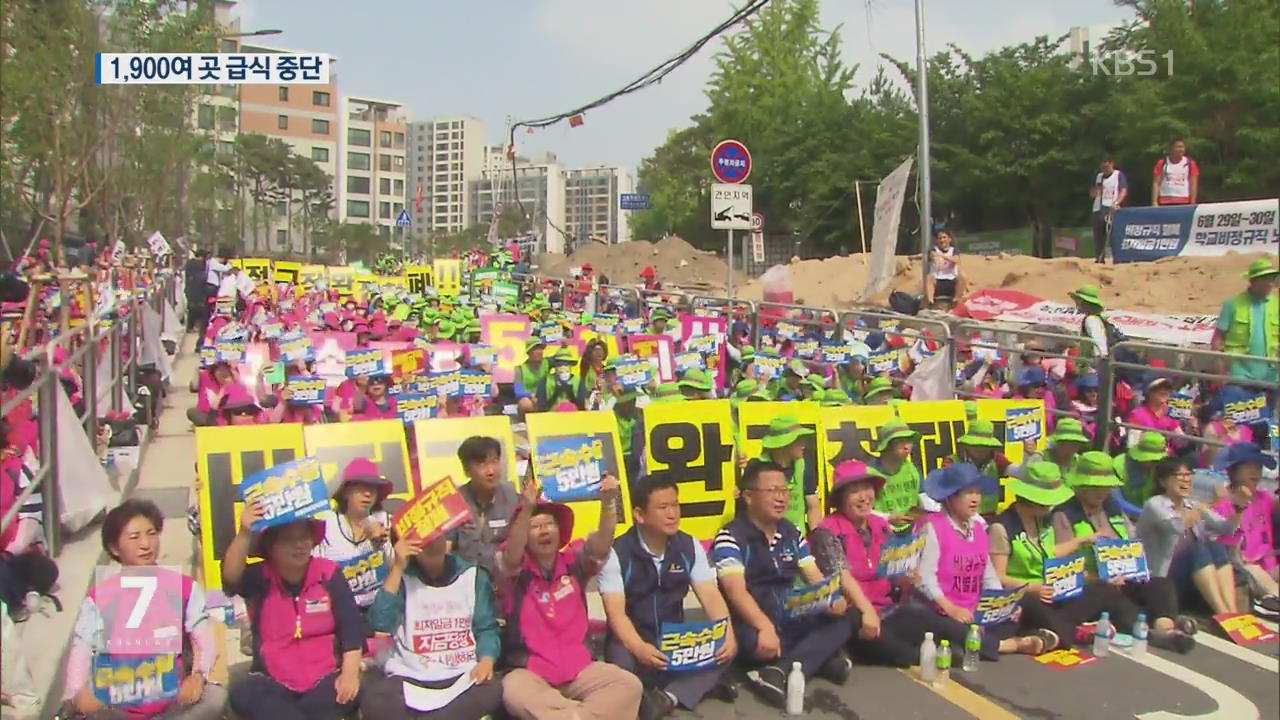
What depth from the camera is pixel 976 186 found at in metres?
25.7

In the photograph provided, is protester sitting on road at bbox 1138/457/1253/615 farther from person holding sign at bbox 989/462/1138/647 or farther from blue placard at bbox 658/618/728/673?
blue placard at bbox 658/618/728/673

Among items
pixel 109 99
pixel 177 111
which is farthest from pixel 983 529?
pixel 177 111

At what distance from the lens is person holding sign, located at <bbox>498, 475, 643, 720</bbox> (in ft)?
16.9

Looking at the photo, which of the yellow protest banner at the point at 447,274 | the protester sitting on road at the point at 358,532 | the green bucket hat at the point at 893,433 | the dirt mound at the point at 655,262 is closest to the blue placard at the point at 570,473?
the protester sitting on road at the point at 358,532

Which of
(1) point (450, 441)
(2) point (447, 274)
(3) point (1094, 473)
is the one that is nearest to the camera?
(3) point (1094, 473)

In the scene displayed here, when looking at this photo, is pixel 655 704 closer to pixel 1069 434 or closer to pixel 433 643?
pixel 433 643

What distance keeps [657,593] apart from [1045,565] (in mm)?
2359

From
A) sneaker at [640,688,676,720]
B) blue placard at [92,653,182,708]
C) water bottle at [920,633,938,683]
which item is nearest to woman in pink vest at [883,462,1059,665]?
water bottle at [920,633,938,683]

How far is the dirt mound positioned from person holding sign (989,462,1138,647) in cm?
3108

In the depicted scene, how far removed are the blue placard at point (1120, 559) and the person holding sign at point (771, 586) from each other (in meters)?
1.68

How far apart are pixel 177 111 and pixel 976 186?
72.6ft

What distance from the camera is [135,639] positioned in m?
4.58

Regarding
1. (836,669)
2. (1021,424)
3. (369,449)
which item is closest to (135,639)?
(369,449)

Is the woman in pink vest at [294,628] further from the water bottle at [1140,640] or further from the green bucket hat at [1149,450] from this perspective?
the green bucket hat at [1149,450]
